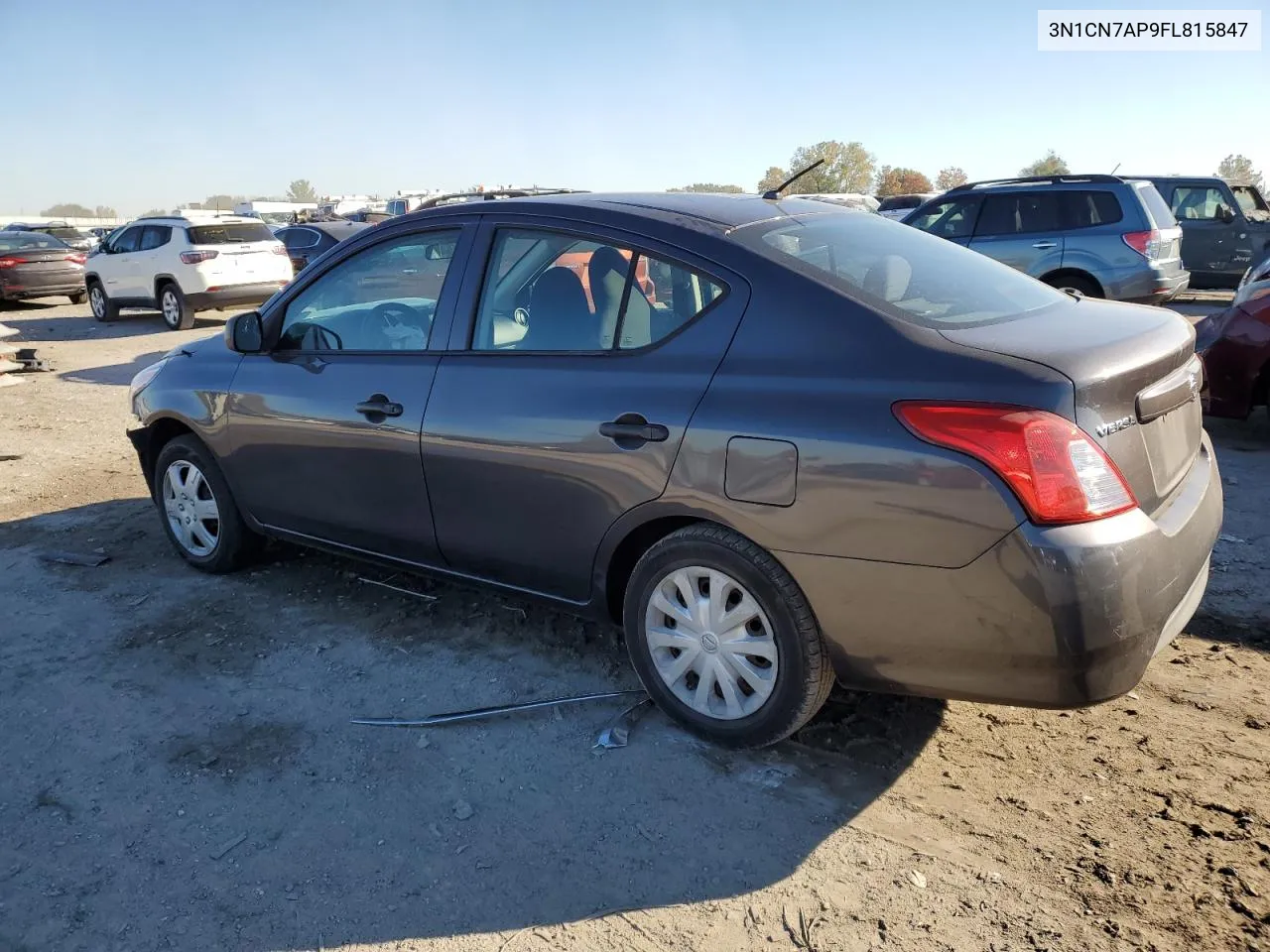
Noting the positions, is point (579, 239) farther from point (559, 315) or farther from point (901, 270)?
point (901, 270)

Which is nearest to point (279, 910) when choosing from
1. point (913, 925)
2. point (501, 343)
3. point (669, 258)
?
point (913, 925)

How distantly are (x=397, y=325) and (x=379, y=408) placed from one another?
374 mm

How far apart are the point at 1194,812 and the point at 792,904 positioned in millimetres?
1208

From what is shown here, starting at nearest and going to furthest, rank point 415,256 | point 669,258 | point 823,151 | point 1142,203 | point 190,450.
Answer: point 669,258 < point 415,256 < point 190,450 < point 1142,203 < point 823,151

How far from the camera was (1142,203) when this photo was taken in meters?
10.5

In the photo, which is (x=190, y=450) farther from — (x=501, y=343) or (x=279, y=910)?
(x=279, y=910)

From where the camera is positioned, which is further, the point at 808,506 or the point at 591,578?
the point at 591,578

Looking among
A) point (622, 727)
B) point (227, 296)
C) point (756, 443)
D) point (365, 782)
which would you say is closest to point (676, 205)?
point (756, 443)

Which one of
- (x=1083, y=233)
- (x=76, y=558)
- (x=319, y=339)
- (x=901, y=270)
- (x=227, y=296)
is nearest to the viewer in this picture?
(x=901, y=270)

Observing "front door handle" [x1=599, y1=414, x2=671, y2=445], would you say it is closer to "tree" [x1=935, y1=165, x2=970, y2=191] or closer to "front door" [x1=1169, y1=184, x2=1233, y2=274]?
"front door" [x1=1169, y1=184, x2=1233, y2=274]

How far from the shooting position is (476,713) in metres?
3.51

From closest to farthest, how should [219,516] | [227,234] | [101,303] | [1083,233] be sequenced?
1. [219,516]
2. [1083,233]
3. [227,234]
4. [101,303]

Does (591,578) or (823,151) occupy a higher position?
(823,151)

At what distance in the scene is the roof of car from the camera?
11.1ft
